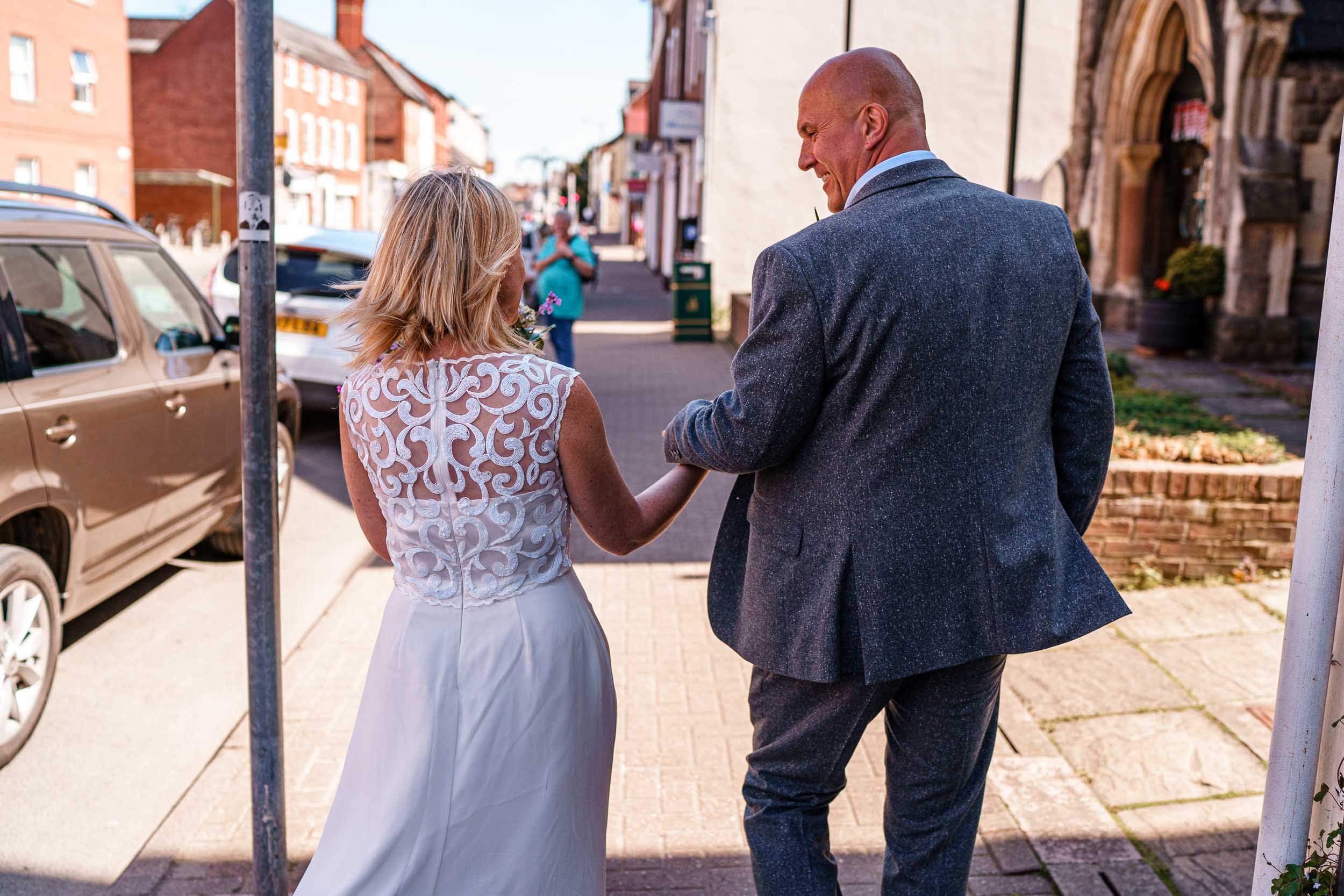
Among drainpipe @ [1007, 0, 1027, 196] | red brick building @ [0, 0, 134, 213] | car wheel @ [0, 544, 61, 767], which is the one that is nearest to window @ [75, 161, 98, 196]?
red brick building @ [0, 0, 134, 213]

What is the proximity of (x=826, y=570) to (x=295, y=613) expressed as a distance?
4.23 metres

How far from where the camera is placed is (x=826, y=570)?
2.41 metres

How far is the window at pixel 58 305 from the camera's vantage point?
4805 mm

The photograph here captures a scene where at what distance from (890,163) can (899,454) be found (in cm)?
57

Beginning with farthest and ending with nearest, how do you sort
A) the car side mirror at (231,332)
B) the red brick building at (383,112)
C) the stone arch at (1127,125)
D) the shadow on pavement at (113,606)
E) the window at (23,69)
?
the red brick building at (383,112) → the window at (23,69) → the stone arch at (1127,125) → the car side mirror at (231,332) → the shadow on pavement at (113,606)

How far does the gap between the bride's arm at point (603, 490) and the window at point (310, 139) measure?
55.5 metres

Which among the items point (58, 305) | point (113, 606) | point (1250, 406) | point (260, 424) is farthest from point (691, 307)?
point (260, 424)

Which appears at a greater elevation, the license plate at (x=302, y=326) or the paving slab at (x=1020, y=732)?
the license plate at (x=302, y=326)

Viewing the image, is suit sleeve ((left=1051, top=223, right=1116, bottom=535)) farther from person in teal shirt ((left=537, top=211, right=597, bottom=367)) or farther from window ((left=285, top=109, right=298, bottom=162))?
window ((left=285, top=109, right=298, bottom=162))

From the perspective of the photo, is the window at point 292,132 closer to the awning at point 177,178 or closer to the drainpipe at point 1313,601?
the awning at point 177,178

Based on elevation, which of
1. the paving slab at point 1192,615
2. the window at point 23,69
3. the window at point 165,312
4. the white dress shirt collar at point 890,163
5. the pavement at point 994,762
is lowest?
the pavement at point 994,762

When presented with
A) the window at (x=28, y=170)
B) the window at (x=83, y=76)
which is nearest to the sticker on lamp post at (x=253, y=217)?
the window at (x=28, y=170)

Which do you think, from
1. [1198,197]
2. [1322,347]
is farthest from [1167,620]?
[1198,197]

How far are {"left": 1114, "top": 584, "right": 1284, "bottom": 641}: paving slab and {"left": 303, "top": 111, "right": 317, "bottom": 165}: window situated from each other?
53365 mm
